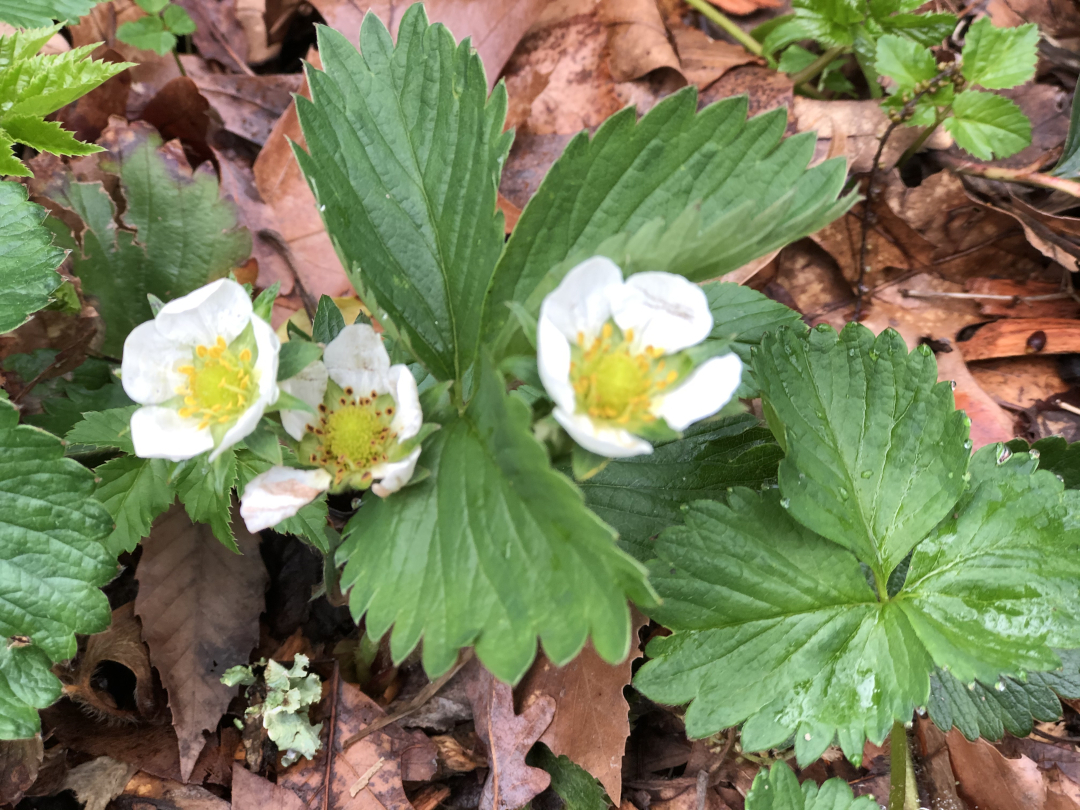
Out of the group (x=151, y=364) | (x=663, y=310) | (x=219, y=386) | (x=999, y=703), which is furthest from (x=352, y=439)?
(x=999, y=703)

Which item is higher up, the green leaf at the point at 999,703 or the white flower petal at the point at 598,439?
the white flower petal at the point at 598,439

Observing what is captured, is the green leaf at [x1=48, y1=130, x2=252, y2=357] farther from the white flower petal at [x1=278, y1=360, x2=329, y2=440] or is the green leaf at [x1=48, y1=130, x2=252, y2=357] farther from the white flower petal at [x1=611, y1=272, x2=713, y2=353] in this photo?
the white flower petal at [x1=611, y1=272, x2=713, y2=353]

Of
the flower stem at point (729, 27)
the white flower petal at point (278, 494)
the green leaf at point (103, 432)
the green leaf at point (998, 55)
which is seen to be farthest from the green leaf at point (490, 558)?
the flower stem at point (729, 27)

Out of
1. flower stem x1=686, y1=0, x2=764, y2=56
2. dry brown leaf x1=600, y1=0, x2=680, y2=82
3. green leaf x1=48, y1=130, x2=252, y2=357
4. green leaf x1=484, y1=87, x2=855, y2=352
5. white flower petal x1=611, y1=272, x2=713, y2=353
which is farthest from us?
flower stem x1=686, y1=0, x2=764, y2=56

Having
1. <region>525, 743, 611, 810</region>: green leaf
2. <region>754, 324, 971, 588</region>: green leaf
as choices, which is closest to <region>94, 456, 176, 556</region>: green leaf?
<region>525, 743, 611, 810</region>: green leaf

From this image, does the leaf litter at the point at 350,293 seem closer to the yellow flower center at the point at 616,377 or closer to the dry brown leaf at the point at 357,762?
the dry brown leaf at the point at 357,762

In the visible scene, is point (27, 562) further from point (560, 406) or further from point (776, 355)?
point (776, 355)
